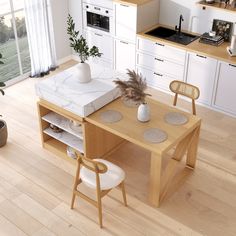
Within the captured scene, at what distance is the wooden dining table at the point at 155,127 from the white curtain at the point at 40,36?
8.52 ft

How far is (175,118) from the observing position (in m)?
4.21

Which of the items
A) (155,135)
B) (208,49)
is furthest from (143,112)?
(208,49)

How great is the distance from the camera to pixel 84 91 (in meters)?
4.39

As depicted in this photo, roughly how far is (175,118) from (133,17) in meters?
2.33

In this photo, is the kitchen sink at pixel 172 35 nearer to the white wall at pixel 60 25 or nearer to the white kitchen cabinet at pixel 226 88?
the white kitchen cabinet at pixel 226 88

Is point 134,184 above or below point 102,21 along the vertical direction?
below

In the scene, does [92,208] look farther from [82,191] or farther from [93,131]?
[93,131]

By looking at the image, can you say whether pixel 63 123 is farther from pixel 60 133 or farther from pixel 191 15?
pixel 191 15

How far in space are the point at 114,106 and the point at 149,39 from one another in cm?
189

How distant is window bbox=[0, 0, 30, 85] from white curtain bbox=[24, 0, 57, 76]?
19 cm

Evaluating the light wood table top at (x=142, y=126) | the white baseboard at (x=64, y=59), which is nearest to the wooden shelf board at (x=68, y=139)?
the light wood table top at (x=142, y=126)

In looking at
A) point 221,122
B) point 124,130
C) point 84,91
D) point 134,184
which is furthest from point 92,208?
point 221,122

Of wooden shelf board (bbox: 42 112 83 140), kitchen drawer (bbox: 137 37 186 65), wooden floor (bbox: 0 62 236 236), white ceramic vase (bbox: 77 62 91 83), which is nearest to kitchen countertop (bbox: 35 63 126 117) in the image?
white ceramic vase (bbox: 77 62 91 83)

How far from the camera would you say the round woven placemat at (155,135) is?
387cm
